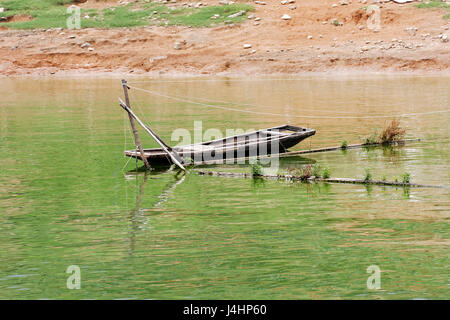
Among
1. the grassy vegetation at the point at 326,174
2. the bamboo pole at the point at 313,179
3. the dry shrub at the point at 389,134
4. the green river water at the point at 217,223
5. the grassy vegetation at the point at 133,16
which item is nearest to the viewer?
the green river water at the point at 217,223

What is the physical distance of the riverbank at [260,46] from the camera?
41.1 metres

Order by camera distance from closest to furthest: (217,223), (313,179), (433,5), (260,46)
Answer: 1. (217,223)
2. (313,179)
3. (260,46)
4. (433,5)

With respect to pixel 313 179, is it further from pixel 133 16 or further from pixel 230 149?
pixel 133 16

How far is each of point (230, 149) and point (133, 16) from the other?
34.3 metres

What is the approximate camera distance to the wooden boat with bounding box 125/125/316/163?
18.1 m

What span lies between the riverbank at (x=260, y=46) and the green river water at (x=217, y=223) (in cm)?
1669

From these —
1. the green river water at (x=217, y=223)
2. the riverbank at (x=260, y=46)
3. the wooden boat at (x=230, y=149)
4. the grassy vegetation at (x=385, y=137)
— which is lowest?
the green river water at (x=217, y=223)

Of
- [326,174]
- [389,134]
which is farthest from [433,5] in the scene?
[326,174]

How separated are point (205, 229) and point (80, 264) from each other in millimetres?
2411

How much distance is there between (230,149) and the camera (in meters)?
18.5

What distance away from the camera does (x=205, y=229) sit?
12.0 meters

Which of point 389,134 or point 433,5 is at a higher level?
point 433,5

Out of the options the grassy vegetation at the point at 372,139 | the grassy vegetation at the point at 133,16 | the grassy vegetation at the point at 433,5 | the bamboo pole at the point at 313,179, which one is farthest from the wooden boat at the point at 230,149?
the grassy vegetation at the point at 133,16

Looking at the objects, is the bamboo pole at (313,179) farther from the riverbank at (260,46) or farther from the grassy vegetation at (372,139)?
the riverbank at (260,46)
